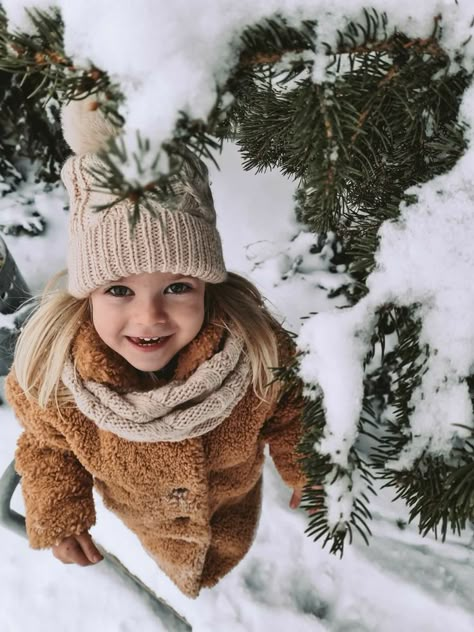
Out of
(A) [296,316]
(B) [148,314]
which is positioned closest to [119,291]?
(B) [148,314]

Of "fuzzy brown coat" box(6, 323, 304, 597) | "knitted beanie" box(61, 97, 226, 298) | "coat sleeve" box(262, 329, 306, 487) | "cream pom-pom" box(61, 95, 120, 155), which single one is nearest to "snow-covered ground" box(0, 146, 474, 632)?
"fuzzy brown coat" box(6, 323, 304, 597)

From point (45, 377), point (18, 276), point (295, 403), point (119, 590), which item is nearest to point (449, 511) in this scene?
point (295, 403)

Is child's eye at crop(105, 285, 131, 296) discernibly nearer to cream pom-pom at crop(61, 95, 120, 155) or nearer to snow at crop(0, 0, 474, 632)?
cream pom-pom at crop(61, 95, 120, 155)

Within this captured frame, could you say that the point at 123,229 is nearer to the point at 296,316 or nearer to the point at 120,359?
the point at 120,359

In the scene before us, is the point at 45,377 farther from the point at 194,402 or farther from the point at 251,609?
the point at 251,609

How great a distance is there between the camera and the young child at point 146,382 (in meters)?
0.85

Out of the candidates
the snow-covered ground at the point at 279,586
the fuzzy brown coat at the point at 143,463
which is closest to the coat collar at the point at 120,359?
the fuzzy brown coat at the point at 143,463

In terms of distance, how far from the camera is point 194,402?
105 cm

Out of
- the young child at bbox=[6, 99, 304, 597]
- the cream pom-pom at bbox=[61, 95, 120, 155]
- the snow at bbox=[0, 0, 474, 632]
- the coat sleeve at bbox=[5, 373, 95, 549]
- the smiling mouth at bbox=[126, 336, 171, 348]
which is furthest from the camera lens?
the coat sleeve at bbox=[5, 373, 95, 549]

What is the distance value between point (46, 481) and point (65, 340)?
0.33 metres

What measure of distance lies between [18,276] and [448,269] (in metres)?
1.82

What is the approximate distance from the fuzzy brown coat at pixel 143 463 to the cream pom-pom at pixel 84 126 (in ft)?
1.26

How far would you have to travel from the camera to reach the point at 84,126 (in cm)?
77

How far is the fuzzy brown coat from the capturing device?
1.07 meters
